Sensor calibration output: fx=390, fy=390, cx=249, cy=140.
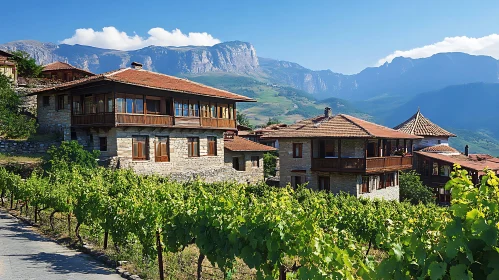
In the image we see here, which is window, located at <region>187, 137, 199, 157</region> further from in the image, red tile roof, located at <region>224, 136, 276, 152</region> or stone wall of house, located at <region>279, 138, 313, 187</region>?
stone wall of house, located at <region>279, 138, 313, 187</region>

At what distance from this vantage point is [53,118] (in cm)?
2822

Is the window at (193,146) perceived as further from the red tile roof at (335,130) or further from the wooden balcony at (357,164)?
the wooden balcony at (357,164)

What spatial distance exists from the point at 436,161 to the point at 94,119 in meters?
29.4

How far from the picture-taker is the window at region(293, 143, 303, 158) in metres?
29.5

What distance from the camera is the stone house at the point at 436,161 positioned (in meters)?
34.8

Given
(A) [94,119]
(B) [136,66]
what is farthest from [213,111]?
(A) [94,119]

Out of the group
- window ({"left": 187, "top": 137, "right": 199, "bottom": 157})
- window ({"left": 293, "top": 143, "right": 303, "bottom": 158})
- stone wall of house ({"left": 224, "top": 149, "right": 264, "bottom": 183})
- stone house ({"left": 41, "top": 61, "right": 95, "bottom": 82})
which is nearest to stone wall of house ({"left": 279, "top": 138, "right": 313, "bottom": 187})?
window ({"left": 293, "top": 143, "right": 303, "bottom": 158})

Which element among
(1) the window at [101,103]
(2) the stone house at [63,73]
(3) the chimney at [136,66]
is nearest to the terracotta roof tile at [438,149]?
(3) the chimney at [136,66]

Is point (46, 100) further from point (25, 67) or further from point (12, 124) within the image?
point (25, 67)

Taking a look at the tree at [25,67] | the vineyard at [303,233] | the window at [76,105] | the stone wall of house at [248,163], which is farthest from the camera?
the tree at [25,67]

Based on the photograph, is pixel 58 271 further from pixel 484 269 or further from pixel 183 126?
pixel 183 126

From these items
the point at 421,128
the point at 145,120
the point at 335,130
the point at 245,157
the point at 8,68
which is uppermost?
the point at 8,68

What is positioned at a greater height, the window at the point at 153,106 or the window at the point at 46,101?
the window at the point at 46,101

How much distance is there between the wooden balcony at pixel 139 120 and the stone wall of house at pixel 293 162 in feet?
19.0
